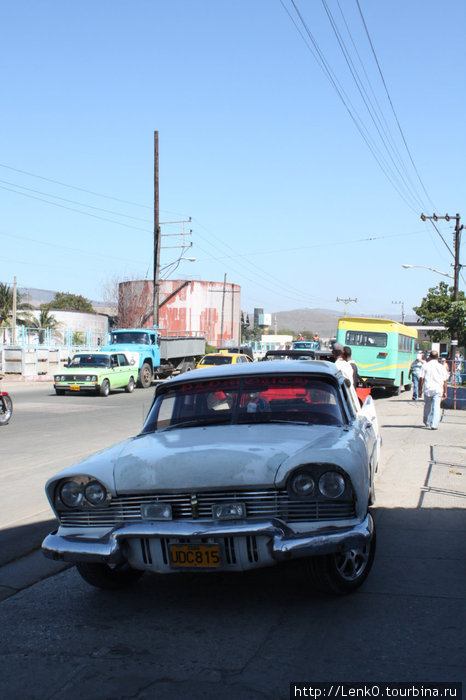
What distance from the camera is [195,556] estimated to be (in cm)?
412

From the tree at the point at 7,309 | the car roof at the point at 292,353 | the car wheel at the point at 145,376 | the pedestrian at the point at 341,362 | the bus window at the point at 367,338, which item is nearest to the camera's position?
the pedestrian at the point at 341,362

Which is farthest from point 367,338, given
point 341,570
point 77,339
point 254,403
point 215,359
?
point 77,339

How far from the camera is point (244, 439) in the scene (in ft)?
15.5

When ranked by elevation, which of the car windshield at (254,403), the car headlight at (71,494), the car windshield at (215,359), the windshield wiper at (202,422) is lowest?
the car headlight at (71,494)

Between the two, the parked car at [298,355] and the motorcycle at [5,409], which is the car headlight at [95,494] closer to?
the motorcycle at [5,409]

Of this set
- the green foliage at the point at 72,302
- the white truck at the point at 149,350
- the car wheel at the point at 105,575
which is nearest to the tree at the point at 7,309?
the green foliage at the point at 72,302

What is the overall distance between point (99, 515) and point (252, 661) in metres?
1.36

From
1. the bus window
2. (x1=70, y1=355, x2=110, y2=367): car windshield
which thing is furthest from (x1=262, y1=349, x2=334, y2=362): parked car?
(x1=70, y1=355, x2=110, y2=367): car windshield

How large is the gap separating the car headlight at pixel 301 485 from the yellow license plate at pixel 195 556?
541 millimetres

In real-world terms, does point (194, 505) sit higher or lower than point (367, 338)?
lower

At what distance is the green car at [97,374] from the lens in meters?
25.5

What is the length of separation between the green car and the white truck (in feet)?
4.99

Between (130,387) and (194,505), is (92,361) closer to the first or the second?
(130,387)

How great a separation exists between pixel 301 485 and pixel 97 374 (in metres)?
22.0
